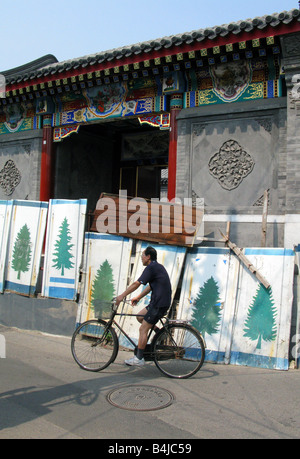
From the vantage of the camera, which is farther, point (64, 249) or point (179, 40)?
point (179, 40)

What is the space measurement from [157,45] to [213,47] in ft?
3.81

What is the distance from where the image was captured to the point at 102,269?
25.0ft

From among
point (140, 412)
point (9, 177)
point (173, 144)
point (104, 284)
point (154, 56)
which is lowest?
point (140, 412)

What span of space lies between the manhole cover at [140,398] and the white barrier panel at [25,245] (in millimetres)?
3941

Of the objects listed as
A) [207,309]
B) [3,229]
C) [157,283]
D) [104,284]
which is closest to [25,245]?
[3,229]

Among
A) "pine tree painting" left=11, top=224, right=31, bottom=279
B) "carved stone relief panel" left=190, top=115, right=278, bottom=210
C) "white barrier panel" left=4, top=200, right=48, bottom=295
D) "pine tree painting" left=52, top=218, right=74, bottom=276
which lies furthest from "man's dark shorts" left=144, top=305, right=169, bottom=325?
"carved stone relief panel" left=190, top=115, right=278, bottom=210

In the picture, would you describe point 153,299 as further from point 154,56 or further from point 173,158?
point 154,56

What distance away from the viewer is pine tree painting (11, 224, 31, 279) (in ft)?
28.6

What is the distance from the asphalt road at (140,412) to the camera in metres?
4.05

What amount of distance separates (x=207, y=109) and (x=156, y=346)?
5664 millimetres

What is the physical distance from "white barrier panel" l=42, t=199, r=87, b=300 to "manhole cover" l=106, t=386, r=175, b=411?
3.06 m

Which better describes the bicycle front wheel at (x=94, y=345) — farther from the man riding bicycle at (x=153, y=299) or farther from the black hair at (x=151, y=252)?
the black hair at (x=151, y=252)

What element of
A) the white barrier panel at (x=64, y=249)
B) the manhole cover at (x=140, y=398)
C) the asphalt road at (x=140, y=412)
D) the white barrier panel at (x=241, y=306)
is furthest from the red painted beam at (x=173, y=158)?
the manhole cover at (x=140, y=398)

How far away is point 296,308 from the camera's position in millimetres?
6402
